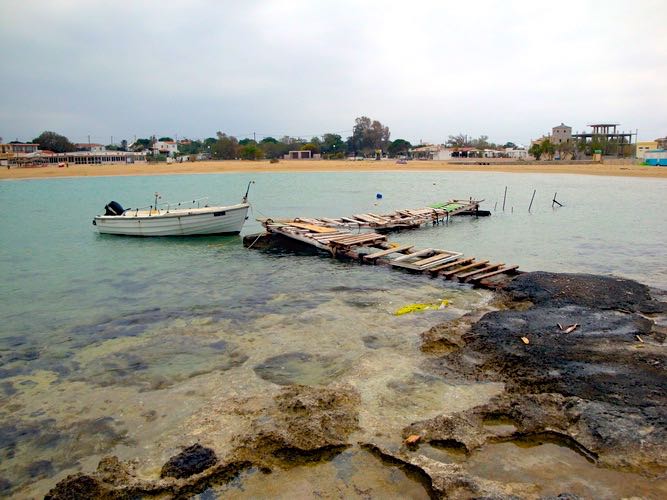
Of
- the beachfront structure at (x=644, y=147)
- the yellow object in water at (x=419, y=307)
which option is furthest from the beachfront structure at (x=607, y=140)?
the yellow object in water at (x=419, y=307)

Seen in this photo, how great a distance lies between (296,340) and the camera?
9.75 meters

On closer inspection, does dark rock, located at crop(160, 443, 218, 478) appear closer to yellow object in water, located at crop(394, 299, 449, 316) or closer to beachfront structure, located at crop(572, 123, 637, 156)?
yellow object in water, located at crop(394, 299, 449, 316)

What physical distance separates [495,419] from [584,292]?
6.35 metres

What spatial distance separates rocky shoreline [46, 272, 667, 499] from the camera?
5.38m

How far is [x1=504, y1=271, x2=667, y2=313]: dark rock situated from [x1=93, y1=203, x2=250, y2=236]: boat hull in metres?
13.9

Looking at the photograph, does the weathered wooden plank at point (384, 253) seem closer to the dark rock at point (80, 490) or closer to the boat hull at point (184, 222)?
the boat hull at point (184, 222)

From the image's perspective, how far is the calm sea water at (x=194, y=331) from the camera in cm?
669

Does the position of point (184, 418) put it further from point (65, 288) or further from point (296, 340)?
point (65, 288)

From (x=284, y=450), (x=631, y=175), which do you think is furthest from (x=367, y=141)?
(x=284, y=450)

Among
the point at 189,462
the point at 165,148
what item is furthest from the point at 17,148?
the point at 189,462

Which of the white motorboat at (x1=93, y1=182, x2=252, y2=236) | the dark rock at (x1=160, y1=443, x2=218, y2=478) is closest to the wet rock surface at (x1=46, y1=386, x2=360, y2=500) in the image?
the dark rock at (x1=160, y1=443, x2=218, y2=478)

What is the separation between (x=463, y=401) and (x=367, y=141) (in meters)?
145

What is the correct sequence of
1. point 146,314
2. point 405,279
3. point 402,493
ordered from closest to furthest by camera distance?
1. point 402,493
2. point 146,314
3. point 405,279

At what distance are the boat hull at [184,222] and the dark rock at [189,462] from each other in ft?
57.9
